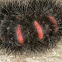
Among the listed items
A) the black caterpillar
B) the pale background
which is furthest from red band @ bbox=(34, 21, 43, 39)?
the pale background

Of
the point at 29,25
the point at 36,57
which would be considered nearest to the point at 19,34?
the point at 29,25

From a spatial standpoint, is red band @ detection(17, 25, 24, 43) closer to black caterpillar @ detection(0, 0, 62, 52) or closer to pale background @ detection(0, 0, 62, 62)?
black caterpillar @ detection(0, 0, 62, 52)

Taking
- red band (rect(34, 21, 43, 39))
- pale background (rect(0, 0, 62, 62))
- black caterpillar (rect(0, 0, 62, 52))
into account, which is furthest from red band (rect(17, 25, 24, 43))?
pale background (rect(0, 0, 62, 62))

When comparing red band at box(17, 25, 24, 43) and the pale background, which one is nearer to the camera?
red band at box(17, 25, 24, 43)

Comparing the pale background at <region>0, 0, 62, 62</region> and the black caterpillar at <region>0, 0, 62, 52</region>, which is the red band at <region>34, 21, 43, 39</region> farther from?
the pale background at <region>0, 0, 62, 62</region>

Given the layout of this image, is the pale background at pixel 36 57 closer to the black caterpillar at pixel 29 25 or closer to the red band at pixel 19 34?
the black caterpillar at pixel 29 25

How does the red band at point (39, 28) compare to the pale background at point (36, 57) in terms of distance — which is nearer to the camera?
the red band at point (39, 28)

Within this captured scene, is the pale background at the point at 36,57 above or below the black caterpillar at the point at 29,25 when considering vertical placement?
below

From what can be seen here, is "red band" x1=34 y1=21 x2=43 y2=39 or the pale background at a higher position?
"red band" x1=34 y1=21 x2=43 y2=39

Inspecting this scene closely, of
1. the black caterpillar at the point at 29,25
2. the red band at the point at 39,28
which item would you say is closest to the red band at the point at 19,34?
the black caterpillar at the point at 29,25

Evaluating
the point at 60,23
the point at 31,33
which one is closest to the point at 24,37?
the point at 31,33
